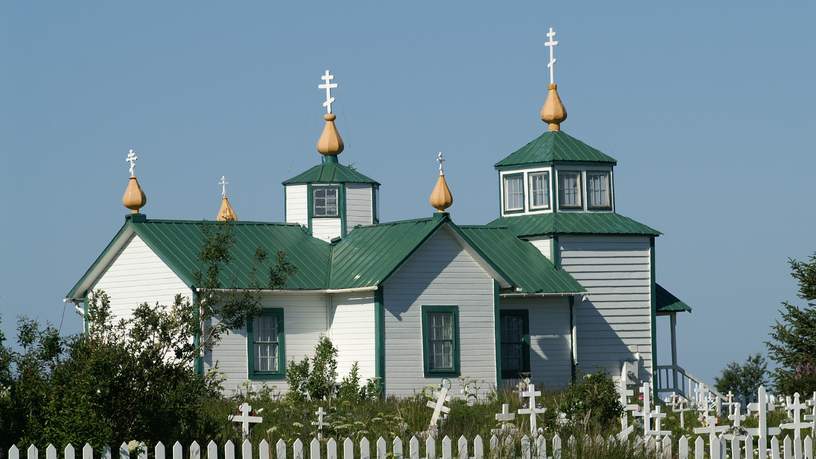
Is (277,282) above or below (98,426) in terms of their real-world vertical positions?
above

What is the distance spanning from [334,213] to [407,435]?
53.3ft

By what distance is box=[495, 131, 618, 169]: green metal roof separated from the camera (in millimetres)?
39469

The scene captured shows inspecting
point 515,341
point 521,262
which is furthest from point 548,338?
point 521,262

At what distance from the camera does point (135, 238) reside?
116ft

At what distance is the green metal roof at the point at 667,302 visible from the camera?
4022 cm

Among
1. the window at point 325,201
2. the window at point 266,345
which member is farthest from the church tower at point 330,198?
the window at point 266,345

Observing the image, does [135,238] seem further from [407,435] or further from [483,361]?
[407,435]

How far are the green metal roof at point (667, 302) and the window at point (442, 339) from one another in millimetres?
7352

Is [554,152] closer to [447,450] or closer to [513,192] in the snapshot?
[513,192]

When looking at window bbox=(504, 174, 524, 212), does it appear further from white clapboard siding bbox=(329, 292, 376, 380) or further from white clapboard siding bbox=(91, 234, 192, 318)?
white clapboard siding bbox=(91, 234, 192, 318)

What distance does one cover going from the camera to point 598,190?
130 feet

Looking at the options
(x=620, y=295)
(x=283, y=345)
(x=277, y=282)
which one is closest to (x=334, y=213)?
(x=283, y=345)

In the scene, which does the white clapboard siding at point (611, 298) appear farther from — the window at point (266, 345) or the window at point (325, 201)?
the window at point (266, 345)

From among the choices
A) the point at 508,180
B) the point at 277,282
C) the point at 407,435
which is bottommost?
the point at 407,435
